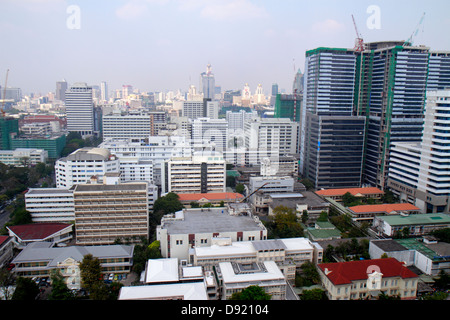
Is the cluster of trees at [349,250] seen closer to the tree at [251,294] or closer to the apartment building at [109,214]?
the tree at [251,294]

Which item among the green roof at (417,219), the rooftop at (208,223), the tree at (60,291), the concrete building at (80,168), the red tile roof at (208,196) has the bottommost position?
the tree at (60,291)

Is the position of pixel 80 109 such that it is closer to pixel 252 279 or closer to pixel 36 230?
pixel 36 230

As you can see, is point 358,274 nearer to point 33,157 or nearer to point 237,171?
point 237,171

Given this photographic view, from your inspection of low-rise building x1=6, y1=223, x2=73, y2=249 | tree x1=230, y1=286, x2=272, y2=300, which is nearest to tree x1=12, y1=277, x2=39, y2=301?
low-rise building x1=6, y1=223, x2=73, y2=249

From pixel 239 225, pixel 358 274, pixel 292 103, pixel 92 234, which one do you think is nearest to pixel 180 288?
pixel 239 225

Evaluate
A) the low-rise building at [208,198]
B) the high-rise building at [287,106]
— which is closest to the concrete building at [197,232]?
the low-rise building at [208,198]

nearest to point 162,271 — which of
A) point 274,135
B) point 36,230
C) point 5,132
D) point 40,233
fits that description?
point 40,233

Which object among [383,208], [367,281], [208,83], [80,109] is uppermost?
[208,83]
